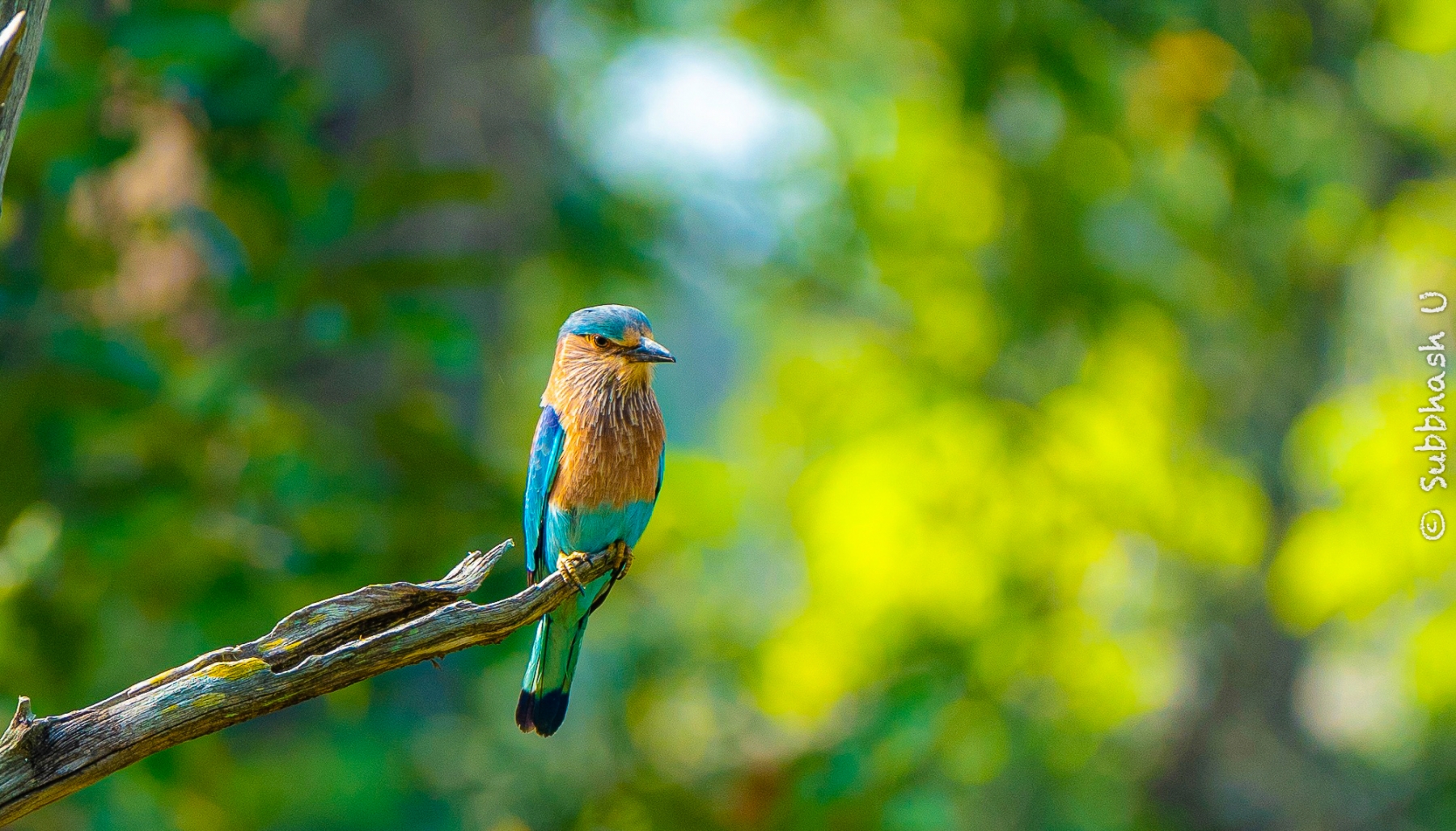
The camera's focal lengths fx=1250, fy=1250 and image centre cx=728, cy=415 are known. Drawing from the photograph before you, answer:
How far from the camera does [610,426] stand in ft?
4.30

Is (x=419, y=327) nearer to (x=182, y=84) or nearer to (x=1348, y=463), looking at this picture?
(x=182, y=84)

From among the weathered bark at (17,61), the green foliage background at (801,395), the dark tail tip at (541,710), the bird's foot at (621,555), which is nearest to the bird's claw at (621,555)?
the bird's foot at (621,555)

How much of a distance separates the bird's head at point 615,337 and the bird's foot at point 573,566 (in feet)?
0.63

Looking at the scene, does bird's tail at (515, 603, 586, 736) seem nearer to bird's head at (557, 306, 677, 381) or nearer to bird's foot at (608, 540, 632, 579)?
bird's foot at (608, 540, 632, 579)

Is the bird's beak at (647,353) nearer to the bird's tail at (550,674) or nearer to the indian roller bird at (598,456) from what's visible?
the indian roller bird at (598,456)

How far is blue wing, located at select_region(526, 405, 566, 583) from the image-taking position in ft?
4.69

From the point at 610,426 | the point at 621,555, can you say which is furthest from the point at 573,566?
the point at 610,426

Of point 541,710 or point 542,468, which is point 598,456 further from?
point 541,710

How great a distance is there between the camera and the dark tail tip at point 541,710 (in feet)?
3.82

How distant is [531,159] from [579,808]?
3728 millimetres

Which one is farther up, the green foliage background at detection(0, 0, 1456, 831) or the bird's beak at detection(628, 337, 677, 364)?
the green foliage background at detection(0, 0, 1456, 831)

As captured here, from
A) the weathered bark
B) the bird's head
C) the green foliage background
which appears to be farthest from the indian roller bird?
the green foliage background

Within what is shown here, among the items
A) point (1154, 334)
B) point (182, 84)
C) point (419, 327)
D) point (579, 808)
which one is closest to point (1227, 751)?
point (1154, 334)

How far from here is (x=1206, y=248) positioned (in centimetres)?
728
